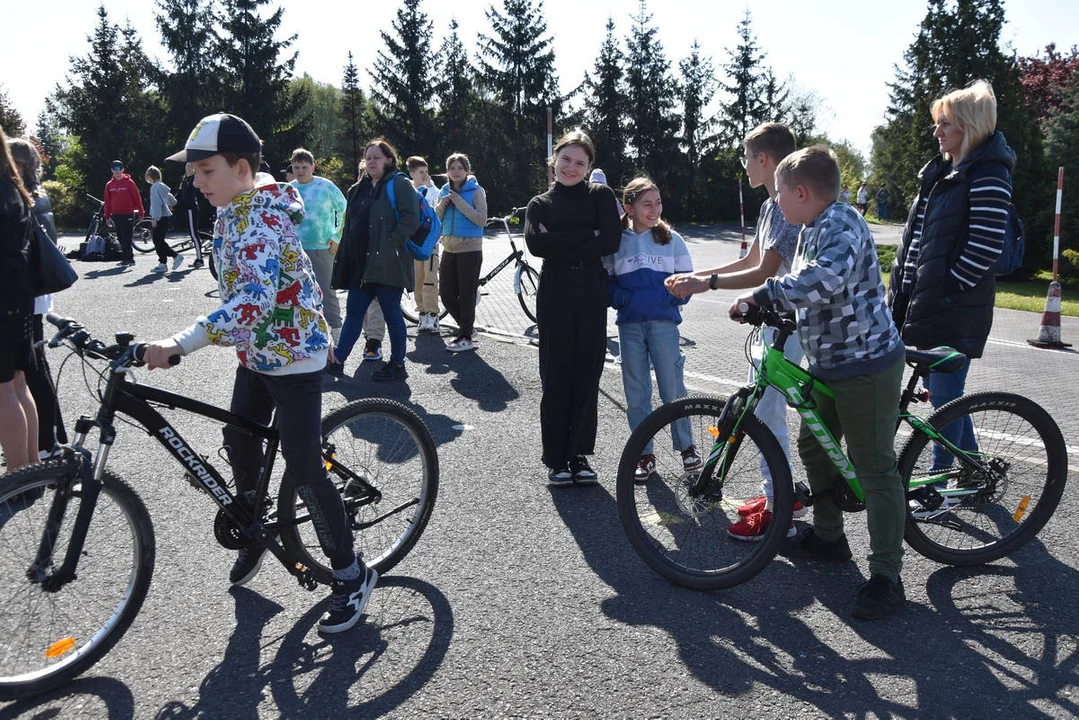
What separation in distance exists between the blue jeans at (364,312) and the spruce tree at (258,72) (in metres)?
39.5

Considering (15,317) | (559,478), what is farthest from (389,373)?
(15,317)

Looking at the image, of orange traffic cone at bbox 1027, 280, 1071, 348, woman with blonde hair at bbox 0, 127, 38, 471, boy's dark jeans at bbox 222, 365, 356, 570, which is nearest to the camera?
boy's dark jeans at bbox 222, 365, 356, 570

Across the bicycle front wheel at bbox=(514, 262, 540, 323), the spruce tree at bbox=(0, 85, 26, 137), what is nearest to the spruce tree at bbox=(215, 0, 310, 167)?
the spruce tree at bbox=(0, 85, 26, 137)

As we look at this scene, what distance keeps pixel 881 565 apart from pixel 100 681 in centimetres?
306

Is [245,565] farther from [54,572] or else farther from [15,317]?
[15,317]

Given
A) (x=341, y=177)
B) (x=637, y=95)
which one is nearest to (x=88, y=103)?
(x=341, y=177)

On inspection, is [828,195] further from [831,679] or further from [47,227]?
[47,227]

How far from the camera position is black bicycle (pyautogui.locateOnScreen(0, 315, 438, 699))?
10.1ft

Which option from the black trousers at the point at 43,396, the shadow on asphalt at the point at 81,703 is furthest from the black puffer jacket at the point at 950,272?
the black trousers at the point at 43,396

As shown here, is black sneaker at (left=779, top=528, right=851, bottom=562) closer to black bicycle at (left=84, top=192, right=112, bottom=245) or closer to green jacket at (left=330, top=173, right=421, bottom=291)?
green jacket at (left=330, top=173, right=421, bottom=291)

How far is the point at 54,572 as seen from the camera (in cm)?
314

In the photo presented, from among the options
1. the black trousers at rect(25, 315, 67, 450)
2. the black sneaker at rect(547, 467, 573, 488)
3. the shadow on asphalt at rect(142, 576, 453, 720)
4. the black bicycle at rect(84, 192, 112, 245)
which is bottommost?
the shadow on asphalt at rect(142, 576, 453, 720)

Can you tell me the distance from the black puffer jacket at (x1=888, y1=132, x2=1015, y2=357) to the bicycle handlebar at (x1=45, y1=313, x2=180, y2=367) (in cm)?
353

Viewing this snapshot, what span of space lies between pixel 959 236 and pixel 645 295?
1.69 meters
